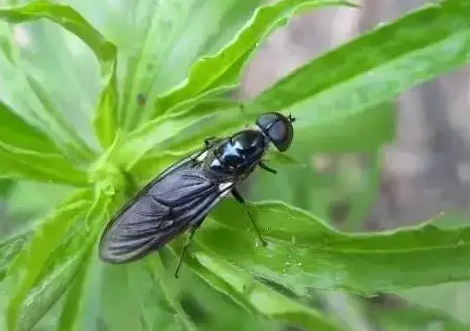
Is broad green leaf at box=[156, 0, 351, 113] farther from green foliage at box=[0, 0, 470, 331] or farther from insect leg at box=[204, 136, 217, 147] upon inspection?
insect leg at box=[204, 136, 217, 147]

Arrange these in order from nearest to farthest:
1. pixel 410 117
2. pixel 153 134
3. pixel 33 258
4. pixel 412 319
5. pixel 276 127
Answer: pixel 33 258
pixel 153 134
pixel 276 127
pixel 412 319
pixel 410 117

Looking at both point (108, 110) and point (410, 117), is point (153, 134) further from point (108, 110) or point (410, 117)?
point (410, 117)

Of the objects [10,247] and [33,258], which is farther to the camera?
[10,247]

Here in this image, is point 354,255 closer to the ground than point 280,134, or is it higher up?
closer to the ground

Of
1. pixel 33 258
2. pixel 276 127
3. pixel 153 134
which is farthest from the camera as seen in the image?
pixel 276 127

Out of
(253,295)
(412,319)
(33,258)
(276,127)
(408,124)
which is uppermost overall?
(408,124)

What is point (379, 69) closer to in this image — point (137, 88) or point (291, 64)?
point (137, 88)

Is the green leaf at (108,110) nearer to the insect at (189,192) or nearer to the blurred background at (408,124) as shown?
the insect at (189,192)

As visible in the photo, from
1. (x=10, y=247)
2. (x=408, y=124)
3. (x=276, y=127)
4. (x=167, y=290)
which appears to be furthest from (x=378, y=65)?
(x=408, y=124)
